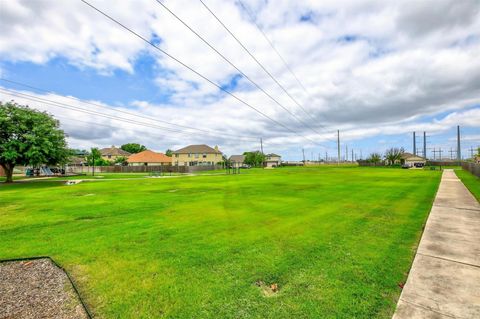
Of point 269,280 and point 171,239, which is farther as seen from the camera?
point 171,239

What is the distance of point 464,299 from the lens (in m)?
3.25

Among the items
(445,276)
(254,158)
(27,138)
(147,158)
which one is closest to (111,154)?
(147,158)

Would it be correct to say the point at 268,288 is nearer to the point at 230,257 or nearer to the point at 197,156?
the point at 230,257

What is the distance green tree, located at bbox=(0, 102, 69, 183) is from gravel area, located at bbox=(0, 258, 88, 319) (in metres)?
24.0

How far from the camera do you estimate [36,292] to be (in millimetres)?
3662

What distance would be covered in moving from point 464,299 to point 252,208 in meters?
7.13

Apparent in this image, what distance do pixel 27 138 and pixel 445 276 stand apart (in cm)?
3062

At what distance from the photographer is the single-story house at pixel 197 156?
245 feet

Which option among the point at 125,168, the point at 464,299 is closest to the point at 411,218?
the point at 464,299

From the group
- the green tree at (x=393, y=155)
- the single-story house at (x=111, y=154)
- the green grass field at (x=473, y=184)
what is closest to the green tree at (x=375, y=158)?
the green tree at (x=393, y=155)

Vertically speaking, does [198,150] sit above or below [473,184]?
above

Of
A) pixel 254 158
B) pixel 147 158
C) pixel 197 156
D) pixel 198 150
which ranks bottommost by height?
pixel 147 158

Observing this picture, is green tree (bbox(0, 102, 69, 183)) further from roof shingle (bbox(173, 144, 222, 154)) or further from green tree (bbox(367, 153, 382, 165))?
green tree (bbox(367, 153, 382, 165))

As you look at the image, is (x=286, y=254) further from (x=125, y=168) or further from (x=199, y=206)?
(x=125, y=168)
